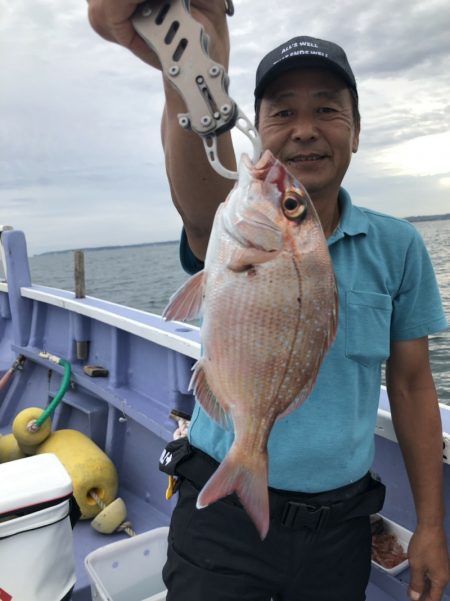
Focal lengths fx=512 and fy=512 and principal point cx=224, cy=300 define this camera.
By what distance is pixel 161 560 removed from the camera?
3102 millimetres

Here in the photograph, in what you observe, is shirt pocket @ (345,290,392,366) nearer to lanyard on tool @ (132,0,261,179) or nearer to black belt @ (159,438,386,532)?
black belt @ (159,438,386,532)

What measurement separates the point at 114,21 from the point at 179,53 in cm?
21

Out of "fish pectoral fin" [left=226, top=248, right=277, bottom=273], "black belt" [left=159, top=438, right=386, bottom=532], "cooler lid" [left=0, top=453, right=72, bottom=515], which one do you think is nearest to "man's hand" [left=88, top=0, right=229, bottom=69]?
"fish pectoral fin" [left=226, top=248, right=277, bottom=273]

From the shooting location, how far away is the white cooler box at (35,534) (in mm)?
2055

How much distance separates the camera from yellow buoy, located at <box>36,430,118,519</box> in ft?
12.1

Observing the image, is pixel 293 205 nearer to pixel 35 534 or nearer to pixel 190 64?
pixel 190 64

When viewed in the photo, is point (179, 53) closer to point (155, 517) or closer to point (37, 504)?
point (37, 504)

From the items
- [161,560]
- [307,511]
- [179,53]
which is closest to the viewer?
[179,53]

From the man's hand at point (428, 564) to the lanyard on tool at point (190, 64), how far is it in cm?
167

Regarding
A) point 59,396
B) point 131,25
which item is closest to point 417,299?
point 131,25

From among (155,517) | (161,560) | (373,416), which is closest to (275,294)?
(373,416)

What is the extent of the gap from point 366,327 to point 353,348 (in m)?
0.10

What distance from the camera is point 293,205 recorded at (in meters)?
1.46

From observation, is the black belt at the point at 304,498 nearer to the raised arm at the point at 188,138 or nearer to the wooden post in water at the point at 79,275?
the raised arm at the point at 188,138
